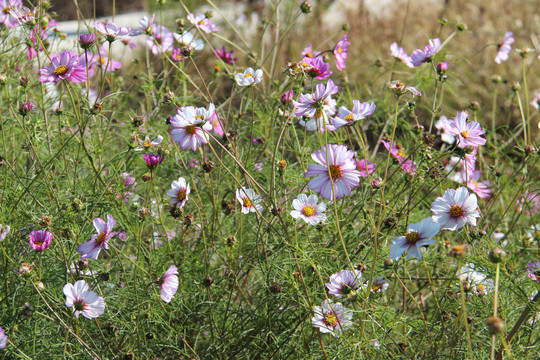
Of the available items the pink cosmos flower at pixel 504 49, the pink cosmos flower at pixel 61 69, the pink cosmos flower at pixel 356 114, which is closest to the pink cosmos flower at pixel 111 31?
the pink cosmos flower at pixel 61 69

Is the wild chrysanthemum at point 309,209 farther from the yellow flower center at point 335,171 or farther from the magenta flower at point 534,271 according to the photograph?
the magenta flower at point 534,271

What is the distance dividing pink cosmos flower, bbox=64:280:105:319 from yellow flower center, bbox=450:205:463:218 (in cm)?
61

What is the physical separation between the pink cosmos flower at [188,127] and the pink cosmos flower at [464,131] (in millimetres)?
449

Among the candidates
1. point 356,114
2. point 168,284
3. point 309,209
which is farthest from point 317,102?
point 168,284

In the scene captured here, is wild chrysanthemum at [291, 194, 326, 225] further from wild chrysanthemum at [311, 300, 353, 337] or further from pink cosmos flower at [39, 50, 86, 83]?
pink cosmos flower at [39, 50, 86, 83]

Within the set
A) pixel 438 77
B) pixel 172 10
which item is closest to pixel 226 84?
pixel 172 10

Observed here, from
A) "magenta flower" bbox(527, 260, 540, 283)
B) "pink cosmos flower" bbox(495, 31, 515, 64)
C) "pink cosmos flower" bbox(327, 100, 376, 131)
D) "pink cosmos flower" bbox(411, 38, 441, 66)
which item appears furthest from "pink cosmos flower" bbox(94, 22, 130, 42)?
"pink cosmos flower" bbox(495, 31, 515, 64)

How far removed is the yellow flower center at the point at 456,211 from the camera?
0.96m

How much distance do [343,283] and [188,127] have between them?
0.41m

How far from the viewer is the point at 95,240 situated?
1.01m

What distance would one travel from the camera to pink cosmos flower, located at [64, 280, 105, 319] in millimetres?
923

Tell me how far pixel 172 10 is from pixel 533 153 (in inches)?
136

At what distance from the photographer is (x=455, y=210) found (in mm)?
967

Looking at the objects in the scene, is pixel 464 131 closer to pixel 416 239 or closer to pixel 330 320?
pixel 416 239
